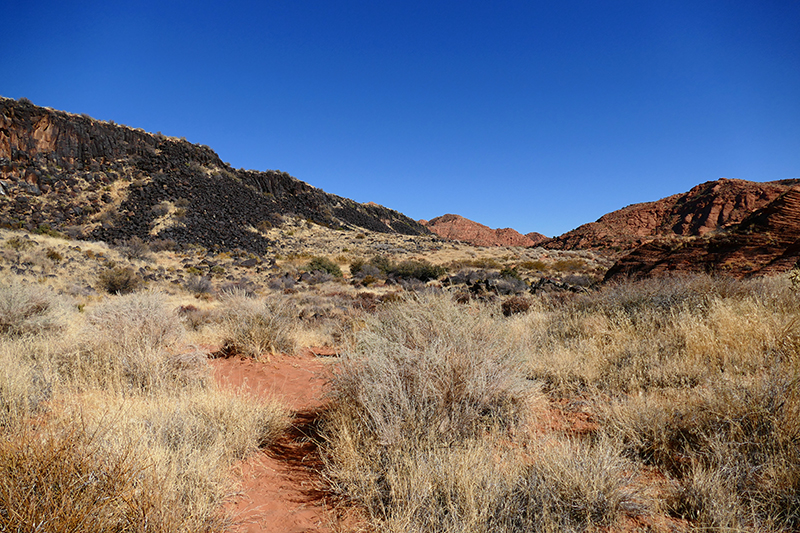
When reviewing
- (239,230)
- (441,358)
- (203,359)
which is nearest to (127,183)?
(239,230)

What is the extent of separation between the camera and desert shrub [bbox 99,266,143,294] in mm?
16250

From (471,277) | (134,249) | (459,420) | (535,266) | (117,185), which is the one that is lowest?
(459,420)

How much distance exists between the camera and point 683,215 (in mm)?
54125

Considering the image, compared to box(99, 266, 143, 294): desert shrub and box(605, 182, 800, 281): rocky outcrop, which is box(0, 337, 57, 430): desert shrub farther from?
box(99, 266, 143, 294): desert shrub

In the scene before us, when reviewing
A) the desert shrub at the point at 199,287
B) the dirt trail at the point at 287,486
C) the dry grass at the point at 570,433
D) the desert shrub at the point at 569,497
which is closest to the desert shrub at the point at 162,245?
the desert shrub at the point at 199,287

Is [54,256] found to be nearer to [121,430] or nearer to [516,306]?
[121,430]

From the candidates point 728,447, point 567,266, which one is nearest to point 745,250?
point 728,447

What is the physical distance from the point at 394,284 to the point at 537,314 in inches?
522

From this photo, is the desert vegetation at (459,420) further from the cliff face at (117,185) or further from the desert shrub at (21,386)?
the cliff face at (117,185)

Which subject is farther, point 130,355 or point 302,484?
point 130,355

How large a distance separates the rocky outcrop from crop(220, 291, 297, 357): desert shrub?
850 cm

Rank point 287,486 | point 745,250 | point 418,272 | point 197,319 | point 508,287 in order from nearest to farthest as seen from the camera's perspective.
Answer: point 287,486 < point 745,250 < point 197,319 < point 508,287 < point 418,272

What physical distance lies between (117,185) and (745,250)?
1647 inches

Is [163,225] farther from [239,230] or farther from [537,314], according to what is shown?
[537,314]
